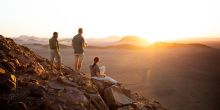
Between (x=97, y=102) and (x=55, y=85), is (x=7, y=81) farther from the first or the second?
(x=97, y=102)

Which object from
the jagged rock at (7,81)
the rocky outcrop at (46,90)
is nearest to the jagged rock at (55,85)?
the rocky outcrop at (46,90)

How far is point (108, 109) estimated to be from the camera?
11000 millimetres

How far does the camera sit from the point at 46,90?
971 cm

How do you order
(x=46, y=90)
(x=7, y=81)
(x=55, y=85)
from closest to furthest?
1. (x=7, y=81)
2. (x=46, y=90)
3. (x=55, y=85)

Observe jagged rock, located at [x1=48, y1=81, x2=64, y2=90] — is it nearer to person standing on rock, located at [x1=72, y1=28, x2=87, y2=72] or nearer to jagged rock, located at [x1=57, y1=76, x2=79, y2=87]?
jagged rock, located at [x1=57, y1=76, x2=79, y2=87]

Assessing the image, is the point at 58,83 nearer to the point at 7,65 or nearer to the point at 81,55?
the point at 7,65

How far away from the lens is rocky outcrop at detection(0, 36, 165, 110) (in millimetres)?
8953

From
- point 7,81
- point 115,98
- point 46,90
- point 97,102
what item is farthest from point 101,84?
point 7,81

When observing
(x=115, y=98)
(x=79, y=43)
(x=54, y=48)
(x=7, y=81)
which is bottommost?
(x=115, y=98)

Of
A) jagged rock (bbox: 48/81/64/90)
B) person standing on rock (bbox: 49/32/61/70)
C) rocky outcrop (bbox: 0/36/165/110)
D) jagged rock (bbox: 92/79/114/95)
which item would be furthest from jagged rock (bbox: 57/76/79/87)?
person standing on rock (bbox: 49/32/61/70)

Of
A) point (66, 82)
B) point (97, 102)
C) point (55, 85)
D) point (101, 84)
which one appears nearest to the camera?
point (55, 85)

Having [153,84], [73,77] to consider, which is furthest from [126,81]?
[73,77]

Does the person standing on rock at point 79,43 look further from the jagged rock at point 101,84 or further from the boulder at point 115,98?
the boulder at point 115,98

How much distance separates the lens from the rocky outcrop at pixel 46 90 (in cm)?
895
